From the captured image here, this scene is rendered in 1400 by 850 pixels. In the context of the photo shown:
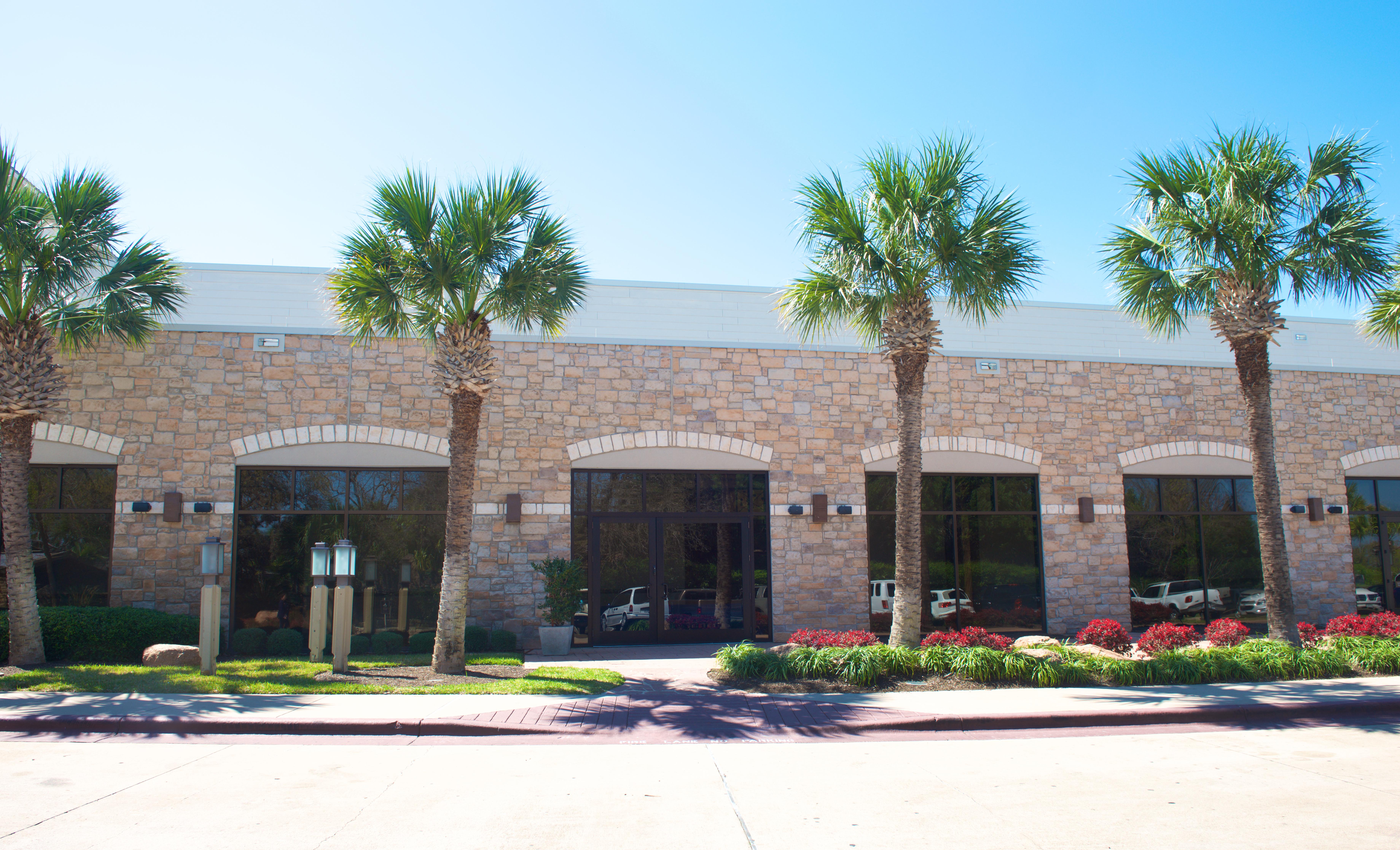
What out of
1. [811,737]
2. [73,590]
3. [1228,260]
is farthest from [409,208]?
[1228,260]

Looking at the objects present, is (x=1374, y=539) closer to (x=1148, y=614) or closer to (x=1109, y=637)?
(x=1148, y=614)

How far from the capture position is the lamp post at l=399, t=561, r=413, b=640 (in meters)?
14.8

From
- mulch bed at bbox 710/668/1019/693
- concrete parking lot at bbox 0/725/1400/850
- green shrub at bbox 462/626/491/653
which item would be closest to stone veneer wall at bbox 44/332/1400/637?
green shrub at bbox 462/626/491/653

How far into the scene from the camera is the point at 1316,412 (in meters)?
18.4

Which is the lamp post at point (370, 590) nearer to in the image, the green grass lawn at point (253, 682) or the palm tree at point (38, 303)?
the green grass lawn at point (253, 682)

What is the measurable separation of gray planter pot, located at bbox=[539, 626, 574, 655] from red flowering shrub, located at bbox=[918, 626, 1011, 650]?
5709 millimetres

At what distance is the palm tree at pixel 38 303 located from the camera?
39.2ft

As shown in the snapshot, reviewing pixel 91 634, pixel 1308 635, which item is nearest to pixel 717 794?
pixel 91 634

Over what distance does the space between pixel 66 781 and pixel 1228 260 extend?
1489cm

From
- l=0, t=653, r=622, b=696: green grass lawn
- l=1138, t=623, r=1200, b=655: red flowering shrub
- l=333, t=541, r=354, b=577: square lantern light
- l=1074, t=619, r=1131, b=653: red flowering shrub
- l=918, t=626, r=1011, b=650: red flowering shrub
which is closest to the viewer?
l=0, t=653, r=622, b=696: green grass lawn

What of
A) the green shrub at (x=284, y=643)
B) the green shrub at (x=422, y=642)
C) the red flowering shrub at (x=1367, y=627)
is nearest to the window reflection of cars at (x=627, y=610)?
the green shrub at (x=422, y=642)

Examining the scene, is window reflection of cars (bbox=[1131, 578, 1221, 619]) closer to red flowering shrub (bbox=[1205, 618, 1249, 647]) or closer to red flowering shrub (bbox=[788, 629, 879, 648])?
red flowering shrub (bbox=[1205, 618, 1249, 647])

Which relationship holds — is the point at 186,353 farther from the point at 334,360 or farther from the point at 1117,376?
the point at 1117,376

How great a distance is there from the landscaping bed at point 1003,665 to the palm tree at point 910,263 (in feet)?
2.10
